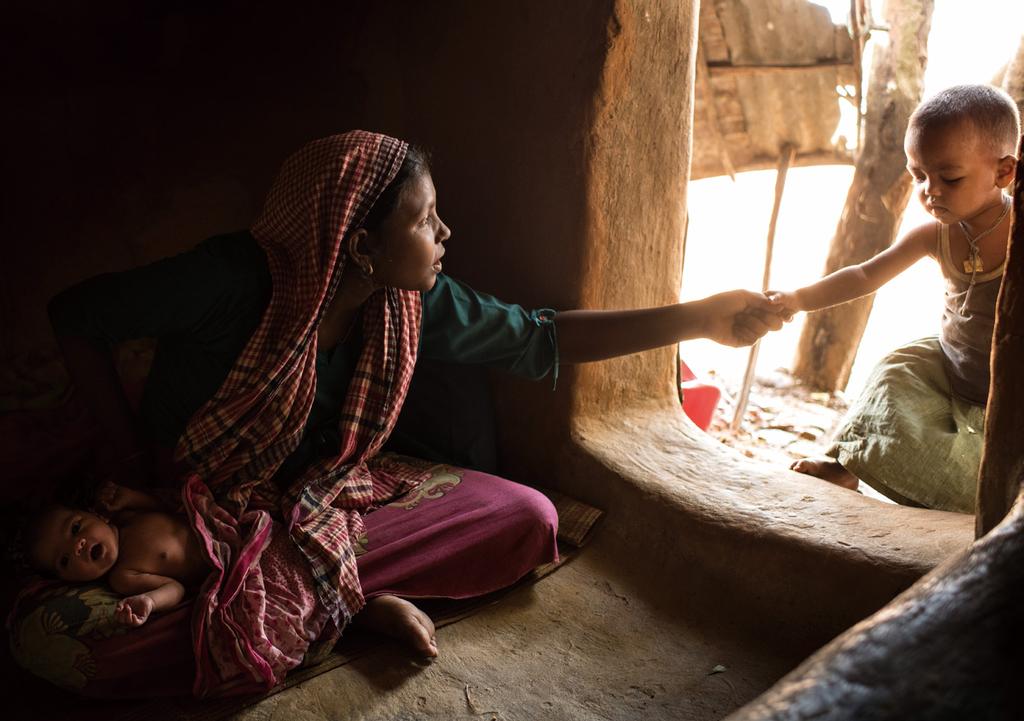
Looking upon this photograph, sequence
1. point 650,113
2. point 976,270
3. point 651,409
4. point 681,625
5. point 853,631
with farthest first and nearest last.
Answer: point 651,409, point 650,113, point 976,270, point 681,625, point 853,631

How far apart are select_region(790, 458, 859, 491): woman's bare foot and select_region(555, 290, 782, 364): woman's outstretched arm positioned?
0.48 metres

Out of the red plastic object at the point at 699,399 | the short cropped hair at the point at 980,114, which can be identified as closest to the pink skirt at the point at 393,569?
the short cropped hair at the point at 980,114

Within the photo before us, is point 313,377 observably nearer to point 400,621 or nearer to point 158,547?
point 158,547

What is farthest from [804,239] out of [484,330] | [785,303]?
[484,330]

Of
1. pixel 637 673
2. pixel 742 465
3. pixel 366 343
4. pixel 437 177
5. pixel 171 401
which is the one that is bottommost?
pixel 637 673

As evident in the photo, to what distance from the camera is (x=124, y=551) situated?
5.60 feet

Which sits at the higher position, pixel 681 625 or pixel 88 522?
pixel 88 522

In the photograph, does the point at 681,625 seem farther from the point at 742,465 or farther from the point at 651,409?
the point at 651,409

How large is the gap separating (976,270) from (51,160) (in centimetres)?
334

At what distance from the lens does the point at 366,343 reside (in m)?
2.02

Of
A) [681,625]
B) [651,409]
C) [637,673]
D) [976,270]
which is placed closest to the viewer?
[637,673]

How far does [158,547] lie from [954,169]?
6.63 ft

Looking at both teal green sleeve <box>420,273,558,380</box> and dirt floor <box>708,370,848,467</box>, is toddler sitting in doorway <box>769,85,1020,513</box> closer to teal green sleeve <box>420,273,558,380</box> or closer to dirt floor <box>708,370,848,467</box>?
teal green sleeve <box>420,273,558,380</box>

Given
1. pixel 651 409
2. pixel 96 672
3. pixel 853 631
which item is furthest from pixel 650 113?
pixel 96 672
